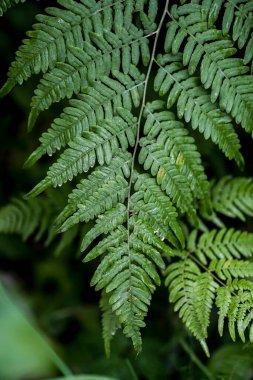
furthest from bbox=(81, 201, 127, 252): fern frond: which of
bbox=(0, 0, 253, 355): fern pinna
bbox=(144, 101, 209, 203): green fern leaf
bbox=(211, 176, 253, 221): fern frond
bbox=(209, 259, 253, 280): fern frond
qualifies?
bbox=(211, 176, 253, 221): fern frond

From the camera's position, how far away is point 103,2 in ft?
6.00

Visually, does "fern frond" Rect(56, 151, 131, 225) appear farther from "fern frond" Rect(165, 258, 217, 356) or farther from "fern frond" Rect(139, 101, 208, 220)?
"fern frond" Rect(165, 258, 217, 356)

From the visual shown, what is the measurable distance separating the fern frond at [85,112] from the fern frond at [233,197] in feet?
2.57

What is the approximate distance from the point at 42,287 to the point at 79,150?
1.62 m

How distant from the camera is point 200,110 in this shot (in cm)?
182

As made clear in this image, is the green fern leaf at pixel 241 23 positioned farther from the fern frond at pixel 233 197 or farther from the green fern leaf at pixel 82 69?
the fern frond at pixel 233 197

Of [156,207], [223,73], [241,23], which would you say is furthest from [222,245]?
[241,23]

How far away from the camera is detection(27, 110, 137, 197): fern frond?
1.74 meters

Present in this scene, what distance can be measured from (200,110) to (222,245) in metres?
0.68

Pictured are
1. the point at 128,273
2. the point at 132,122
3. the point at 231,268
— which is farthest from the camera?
the point at 231,268

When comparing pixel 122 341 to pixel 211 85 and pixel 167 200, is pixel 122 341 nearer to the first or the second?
pixel 167 200

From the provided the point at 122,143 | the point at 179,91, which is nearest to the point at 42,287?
the point at 122,143

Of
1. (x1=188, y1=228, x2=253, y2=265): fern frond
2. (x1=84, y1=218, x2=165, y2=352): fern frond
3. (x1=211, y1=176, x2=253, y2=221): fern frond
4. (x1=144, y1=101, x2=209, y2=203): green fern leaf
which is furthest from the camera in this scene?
(x1=211, y1=176, x2=253, y2=221): fern frond

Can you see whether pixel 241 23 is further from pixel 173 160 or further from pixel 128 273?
pixel 128 273
